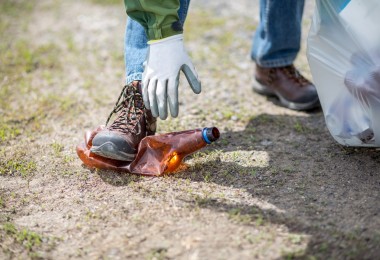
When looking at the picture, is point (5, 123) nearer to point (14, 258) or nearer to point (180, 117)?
point (180, 117)

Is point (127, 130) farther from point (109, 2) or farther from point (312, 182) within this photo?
point (109, 2)

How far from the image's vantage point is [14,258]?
1.72 meters

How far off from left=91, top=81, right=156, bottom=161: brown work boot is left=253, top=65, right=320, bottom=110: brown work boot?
83cm

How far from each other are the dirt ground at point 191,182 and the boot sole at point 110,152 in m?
0.08

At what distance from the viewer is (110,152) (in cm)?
208

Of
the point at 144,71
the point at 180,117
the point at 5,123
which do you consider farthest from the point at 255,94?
the point at 5,123

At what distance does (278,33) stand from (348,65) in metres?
0.69

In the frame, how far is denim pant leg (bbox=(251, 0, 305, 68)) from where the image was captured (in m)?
2.63

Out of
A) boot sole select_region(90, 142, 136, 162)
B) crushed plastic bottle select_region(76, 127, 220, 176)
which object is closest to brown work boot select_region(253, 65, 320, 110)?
crushed plastic bottle select_region(76, 127, 220, 176)

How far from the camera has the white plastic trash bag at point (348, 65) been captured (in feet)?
6.41

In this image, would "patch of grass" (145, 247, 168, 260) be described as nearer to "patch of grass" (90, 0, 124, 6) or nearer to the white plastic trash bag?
the white plastic trash bag

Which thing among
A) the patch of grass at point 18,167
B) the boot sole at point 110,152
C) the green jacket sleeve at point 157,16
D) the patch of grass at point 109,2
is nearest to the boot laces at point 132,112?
the boot sole at point 110,152

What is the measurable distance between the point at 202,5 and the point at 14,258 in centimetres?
298

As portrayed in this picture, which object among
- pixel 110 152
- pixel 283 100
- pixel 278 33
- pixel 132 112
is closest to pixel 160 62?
pixel 132 112
